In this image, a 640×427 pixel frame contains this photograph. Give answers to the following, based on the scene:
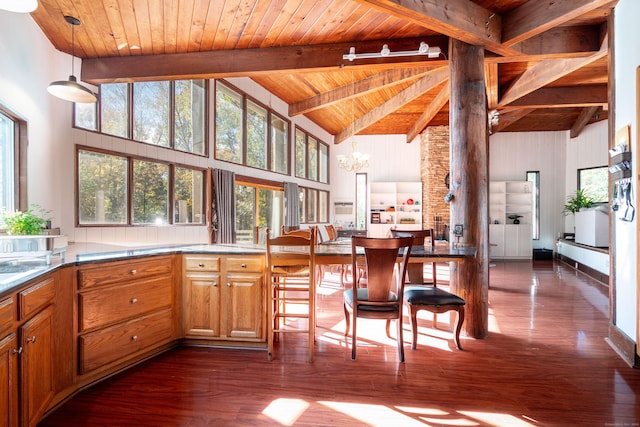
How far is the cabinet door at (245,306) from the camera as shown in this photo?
307 cm

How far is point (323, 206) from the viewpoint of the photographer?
1058cm

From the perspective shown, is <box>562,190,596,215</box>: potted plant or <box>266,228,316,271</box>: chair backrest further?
<box>562,190,596,215</box>: potted plant

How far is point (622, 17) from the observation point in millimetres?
3072

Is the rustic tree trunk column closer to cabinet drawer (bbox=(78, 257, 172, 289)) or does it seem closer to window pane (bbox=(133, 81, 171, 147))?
cabinet drawer (bbox=(78, 257, 172, 289))

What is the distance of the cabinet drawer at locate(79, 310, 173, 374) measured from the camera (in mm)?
2410

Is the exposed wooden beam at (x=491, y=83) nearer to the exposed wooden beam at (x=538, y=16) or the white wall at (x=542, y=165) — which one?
the exposed wooden beam at (x=538, y=16)

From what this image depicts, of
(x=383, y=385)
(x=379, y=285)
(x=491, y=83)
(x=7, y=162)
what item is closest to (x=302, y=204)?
(x=491, y=83)

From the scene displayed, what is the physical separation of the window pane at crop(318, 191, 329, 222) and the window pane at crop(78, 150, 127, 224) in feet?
20.9

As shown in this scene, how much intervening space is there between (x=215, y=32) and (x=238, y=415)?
Result: 142 inches

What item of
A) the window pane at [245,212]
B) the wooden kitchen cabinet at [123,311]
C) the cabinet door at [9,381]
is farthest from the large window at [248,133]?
the cabinet door at [9,381]

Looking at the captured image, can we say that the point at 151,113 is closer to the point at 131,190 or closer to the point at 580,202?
the point at 131,190

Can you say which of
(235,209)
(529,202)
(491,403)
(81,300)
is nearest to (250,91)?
(235,209)

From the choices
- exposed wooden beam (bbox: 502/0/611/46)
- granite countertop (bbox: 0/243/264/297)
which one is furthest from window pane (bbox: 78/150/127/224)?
exposed wooden beam (bbox: 502/0/611/46)

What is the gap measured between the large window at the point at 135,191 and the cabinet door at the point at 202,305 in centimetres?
183
